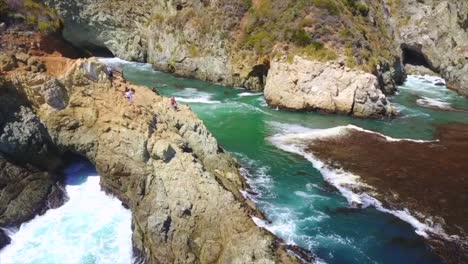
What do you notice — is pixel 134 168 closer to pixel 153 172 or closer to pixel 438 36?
pixel 153 172

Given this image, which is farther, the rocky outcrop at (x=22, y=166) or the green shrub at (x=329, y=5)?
the green shrub at (x=329, y=5)

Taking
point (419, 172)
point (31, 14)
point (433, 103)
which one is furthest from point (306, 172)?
point (433, 103)

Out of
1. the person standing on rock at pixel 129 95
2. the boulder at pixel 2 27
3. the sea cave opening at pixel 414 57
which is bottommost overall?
the sea cave opening at pixel 414 57

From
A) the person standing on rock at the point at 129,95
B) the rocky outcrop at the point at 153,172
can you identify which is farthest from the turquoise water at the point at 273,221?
the person standing on rock at the point at 129,95

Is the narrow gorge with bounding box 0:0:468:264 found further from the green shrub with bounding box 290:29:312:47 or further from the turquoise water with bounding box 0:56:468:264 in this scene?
the green shrub with bounding box 290:29:312:47

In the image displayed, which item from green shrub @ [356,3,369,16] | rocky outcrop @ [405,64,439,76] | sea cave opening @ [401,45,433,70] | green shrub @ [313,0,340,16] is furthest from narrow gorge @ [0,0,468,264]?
sea cave opening @ [401,45,433,70]

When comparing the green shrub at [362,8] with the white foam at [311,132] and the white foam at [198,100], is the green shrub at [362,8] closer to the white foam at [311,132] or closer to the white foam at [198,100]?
the white foam at [311,132]
